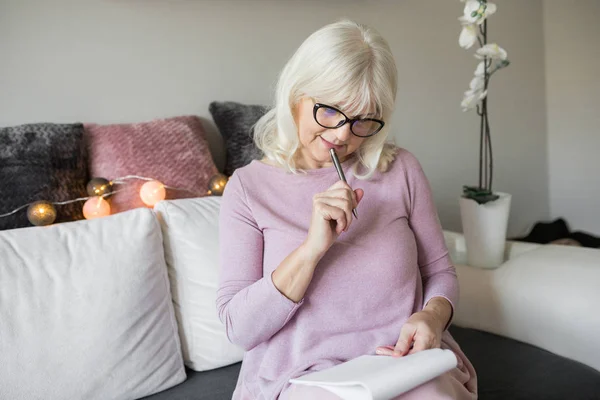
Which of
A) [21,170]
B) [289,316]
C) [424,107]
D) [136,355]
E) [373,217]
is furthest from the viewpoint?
[424,107]

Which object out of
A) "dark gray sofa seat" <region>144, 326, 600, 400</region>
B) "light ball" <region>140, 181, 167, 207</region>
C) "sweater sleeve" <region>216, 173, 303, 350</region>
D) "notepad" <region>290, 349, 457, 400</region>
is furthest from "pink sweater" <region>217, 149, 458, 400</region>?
"light ball" <region>140, 181, 167, 207</region>

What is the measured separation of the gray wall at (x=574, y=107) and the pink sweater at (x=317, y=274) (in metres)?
1.78

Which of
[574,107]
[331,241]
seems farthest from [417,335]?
[574,107]

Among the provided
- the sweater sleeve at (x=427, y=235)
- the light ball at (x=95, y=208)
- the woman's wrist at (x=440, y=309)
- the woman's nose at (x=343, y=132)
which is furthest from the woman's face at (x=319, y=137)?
the light ball at (x=95, y=208)

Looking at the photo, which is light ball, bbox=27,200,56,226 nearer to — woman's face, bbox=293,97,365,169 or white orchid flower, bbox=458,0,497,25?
woman's face, bbox=293,97,365,169

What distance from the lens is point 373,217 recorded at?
105 centimetres

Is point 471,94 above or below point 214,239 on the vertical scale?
above

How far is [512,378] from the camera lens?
3.97ft

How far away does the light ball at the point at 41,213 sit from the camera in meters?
1.24

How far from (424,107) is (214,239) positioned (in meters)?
1.26

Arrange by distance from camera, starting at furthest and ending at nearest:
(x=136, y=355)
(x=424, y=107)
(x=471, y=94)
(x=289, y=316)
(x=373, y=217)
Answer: (x=424, y=107)
(x=471, y=94)
(x=136, y=355)
(x=373, y=217)
(x=289, y=316)

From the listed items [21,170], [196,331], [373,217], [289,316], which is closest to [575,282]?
[373,217]

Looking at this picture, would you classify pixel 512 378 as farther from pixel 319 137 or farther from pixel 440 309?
pixel 319 137

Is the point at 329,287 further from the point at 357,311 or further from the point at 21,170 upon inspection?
the point at 21,170
